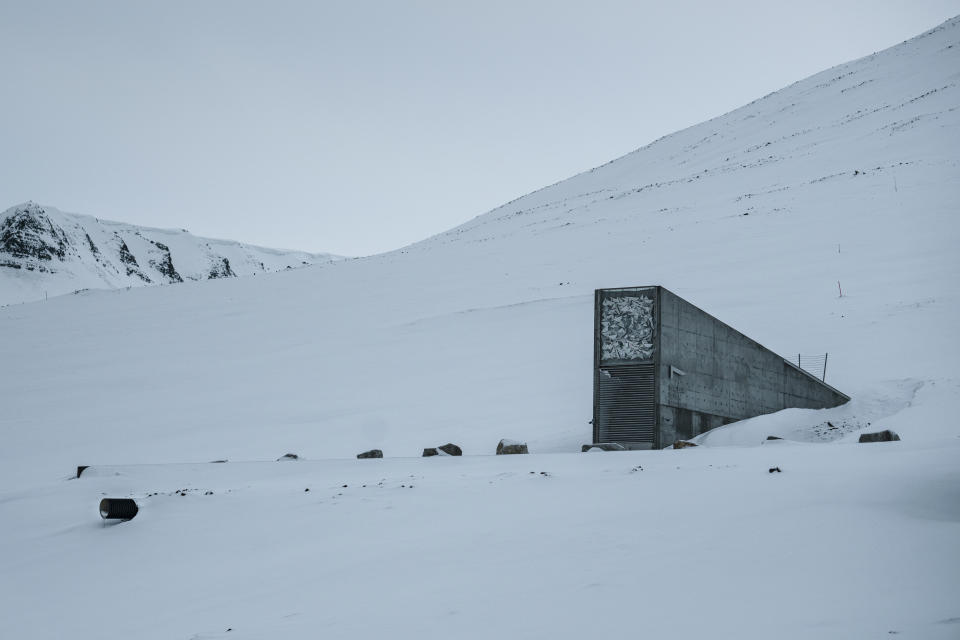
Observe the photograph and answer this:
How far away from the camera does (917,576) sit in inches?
246

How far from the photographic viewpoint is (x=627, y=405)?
1502 cm

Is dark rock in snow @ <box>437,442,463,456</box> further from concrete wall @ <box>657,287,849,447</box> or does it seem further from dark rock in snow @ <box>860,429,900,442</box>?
dark rock in snow @ <box>860,429,900,442</box>

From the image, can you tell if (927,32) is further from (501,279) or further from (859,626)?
(859,626)

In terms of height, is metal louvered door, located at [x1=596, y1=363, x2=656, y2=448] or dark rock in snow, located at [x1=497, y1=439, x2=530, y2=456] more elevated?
metal louvered door, located at [x1=596, y1=363, x2=656, y2=448]

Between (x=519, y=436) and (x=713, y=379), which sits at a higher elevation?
(x=713, y=379)

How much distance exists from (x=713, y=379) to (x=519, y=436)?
4.12m

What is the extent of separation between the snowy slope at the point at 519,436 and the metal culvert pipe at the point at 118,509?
0.19 meters

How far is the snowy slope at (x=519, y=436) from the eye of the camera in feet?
23.6

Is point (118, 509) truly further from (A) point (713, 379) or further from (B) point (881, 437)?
(B) point (881, 437)

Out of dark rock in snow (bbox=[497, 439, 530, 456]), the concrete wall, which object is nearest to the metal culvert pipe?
dark rock in snow (bbox=[497, 439, 530, 456])

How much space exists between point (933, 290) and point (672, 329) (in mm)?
10628

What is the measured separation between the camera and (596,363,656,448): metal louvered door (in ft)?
48.5

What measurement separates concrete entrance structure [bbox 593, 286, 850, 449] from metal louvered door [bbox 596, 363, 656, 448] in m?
0.02

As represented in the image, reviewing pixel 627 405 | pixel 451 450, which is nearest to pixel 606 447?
pixel 627 405
